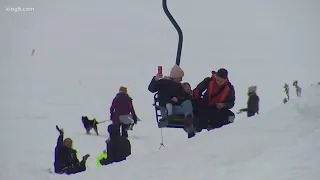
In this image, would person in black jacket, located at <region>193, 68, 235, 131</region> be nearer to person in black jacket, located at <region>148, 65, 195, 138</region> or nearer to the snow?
person in black jacket, located at <region>148, 65, 195, 138</region>

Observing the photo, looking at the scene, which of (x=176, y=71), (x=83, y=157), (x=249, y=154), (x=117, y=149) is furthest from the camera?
(x=83, y=157)

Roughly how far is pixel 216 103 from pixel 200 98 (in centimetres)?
28

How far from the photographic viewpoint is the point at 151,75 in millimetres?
26828

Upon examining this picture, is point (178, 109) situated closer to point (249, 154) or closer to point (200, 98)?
point (200, 98)

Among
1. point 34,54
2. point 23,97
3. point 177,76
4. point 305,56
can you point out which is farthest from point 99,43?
point 177,76

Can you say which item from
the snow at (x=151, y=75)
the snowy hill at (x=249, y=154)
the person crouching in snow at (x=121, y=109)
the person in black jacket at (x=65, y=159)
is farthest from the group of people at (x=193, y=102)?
the person crouching in snow at (x=121, y=109)

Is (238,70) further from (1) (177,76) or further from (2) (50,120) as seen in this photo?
(1) (177,76)

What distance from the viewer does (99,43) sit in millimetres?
34969

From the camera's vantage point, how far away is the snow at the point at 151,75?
15.9ft

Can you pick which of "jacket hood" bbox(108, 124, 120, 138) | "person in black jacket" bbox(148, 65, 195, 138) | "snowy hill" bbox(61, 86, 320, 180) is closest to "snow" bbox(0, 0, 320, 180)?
"snowy hill" bbox(61, 86, 320, 180)

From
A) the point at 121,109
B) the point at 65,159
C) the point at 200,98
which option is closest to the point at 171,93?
the point at 200,98

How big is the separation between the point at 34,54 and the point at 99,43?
207 inches

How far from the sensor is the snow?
4.84 meters

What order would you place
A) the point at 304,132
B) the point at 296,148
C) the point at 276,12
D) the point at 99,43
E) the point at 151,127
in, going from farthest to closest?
the point at 276,12 → the point at 99,43 → the point at 151,127 → the point at 304,132 → the point at 296,148
